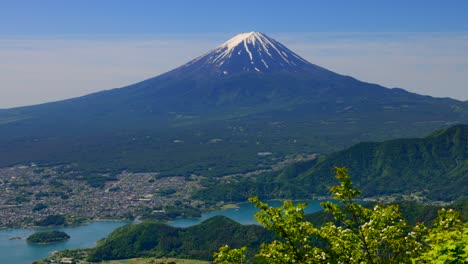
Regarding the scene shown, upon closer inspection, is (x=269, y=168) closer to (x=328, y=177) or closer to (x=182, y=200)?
(x=328, y=177)

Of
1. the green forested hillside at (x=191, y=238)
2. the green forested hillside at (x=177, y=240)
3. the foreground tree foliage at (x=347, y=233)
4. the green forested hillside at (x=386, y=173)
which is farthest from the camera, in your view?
the green forested hillside at (x=386, y=173)

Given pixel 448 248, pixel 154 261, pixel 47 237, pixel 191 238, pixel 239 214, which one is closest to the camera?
pixel 448 248

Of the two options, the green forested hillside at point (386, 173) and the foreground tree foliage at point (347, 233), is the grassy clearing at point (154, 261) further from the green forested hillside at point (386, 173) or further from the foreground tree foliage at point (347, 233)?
the foreground tree foliage at point (347, 233)

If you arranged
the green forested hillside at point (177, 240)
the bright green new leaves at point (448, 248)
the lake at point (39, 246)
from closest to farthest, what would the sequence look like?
the bright green new leaves at point (448, 248) < the green forested hillside at point (177, 240) < the lake at point (39, 246)

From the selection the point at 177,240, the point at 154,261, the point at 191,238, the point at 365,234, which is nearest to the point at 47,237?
the point at 177,240

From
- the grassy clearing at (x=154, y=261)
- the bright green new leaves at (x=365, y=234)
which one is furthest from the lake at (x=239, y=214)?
the bright green new leaves at (x=365, y=234)

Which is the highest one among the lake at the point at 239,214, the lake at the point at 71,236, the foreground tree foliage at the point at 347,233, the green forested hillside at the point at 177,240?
the foreground tree foliage at the point at 347,233

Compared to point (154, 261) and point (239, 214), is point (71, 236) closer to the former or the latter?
point (154, 261)
